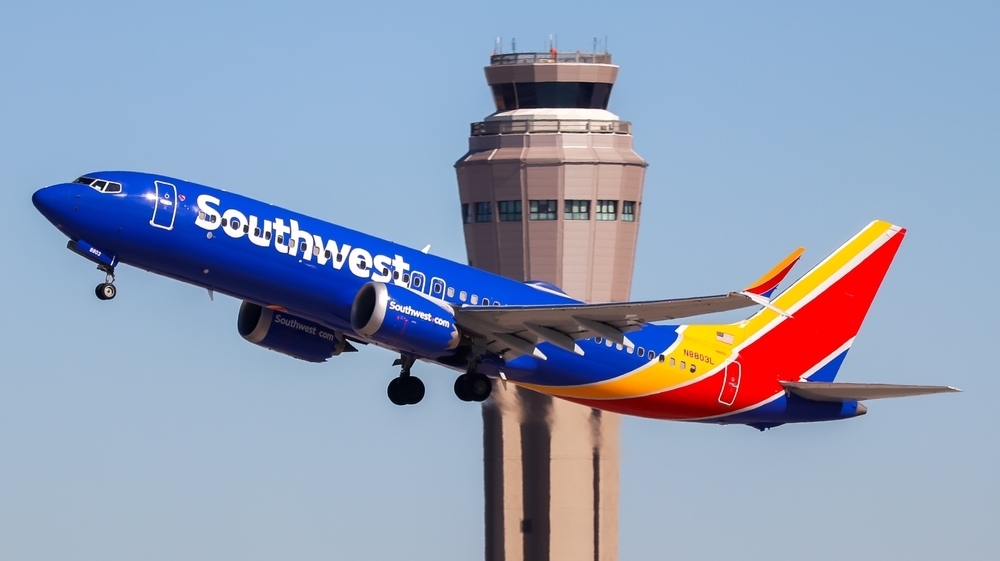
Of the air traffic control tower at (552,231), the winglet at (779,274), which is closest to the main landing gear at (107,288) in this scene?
the winglet at (779,274)

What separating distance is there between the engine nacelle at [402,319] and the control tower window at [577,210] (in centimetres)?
6085

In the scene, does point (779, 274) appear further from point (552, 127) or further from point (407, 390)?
point (552, 127)

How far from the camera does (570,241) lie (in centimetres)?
11869

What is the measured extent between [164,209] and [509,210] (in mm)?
64753

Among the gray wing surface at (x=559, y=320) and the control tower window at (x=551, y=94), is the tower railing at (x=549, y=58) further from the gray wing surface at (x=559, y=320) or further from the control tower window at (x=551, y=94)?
the gray wing surface at (x=559, y=320)

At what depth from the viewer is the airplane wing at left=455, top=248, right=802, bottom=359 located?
56.7m

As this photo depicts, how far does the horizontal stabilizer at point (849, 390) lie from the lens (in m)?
Result: 61.1

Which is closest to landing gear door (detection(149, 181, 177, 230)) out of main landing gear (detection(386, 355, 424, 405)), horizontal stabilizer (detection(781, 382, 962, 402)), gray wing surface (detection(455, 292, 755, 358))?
gray wing surface (detection(455, 292, 755, 358))

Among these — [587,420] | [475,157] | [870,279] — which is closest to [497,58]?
[475,157]

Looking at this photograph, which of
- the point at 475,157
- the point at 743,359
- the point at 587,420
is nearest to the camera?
the point at 743,359

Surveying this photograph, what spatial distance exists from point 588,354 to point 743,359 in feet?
21.6

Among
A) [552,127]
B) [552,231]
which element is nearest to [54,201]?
[552,231]

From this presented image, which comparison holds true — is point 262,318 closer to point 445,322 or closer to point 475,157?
point 445,322

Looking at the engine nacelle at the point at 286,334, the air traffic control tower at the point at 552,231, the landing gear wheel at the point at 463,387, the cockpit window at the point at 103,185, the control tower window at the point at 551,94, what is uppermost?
the control tower window at the point at 551,94
